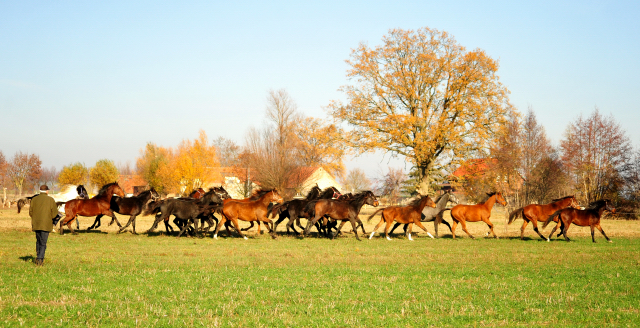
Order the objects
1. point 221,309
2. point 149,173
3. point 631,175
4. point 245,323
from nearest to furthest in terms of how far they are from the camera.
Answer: point 245,323 < point 221,309 < point 631,175 < point 149,173

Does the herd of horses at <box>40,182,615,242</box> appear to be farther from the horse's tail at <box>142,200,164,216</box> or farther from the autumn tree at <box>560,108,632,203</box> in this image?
the autumn tree at <box>560,108,632,203</box>

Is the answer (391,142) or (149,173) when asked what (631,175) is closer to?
(391,142)

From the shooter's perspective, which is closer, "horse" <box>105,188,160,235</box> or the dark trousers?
the dark trousers

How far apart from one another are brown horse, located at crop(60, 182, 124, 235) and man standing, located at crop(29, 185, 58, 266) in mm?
7855

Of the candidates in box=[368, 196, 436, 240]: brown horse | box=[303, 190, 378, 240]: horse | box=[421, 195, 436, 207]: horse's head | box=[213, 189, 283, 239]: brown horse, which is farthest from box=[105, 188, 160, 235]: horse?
box=[421, 195, 436, 207]: horse's head

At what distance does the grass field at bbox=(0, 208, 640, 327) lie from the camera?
7012 millimetres

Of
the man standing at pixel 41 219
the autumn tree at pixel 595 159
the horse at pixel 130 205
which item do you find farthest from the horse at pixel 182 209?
the autumn tree at pixel 595 159

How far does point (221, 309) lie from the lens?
24.3 feet

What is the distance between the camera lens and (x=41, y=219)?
11617 mm

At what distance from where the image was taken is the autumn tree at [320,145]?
120 feet

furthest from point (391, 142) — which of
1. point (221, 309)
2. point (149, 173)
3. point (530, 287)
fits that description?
point (149, 173)

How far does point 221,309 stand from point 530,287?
5752 millimetres

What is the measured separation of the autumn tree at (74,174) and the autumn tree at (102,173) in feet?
5.21

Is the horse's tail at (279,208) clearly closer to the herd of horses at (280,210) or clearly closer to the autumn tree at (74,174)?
the herd of horses at (280,210)
